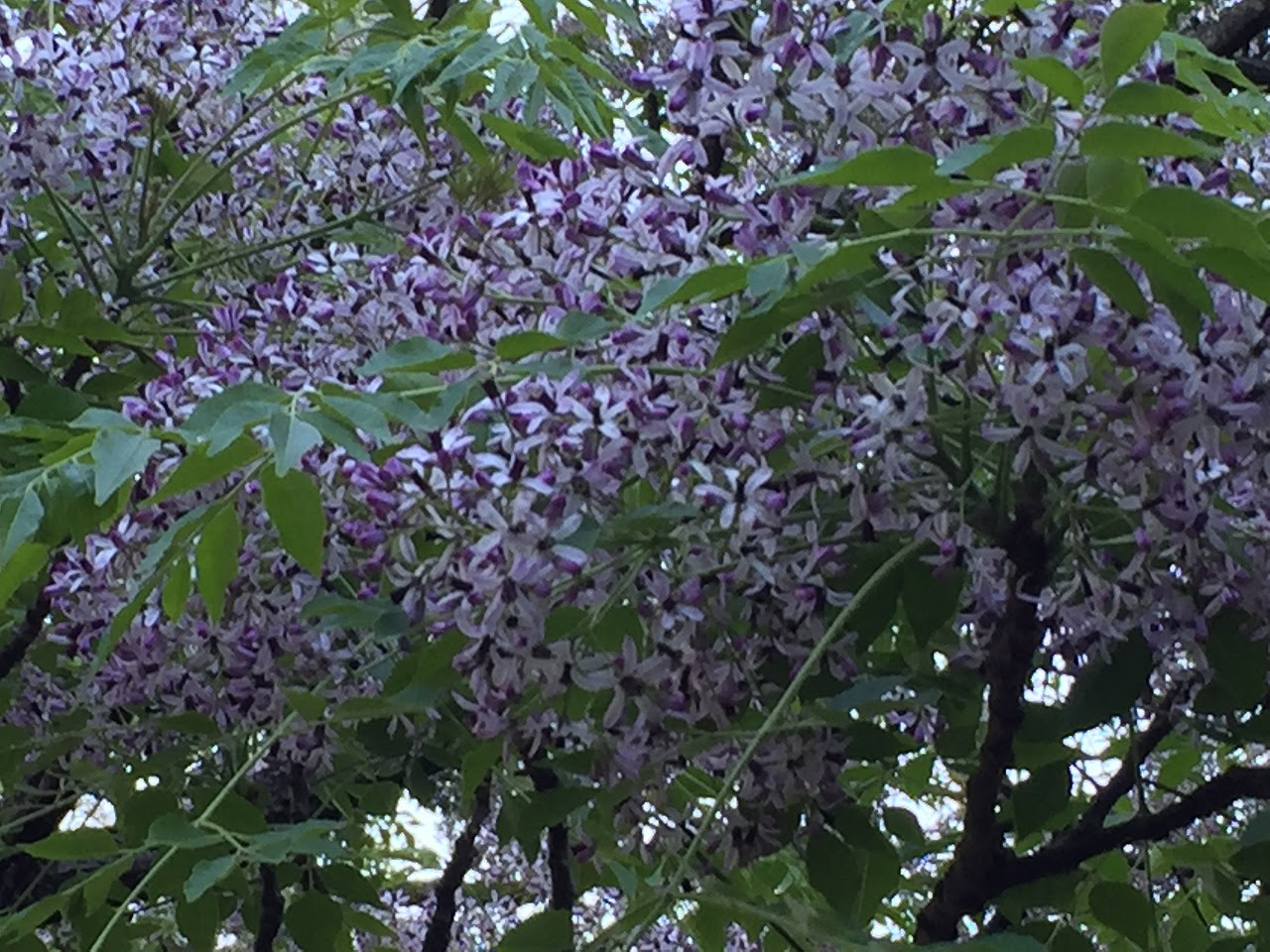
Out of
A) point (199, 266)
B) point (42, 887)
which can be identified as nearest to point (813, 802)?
point (199, 266)

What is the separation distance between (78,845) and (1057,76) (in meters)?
0.91

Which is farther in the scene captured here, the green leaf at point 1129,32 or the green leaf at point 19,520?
the green leaf at point 19,520

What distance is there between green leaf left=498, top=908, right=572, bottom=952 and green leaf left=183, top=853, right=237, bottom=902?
200 millimetres

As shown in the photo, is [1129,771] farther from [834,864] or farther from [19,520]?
[19,520]

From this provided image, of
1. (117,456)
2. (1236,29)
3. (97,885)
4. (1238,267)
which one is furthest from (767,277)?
(1236,29)

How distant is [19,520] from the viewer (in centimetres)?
103

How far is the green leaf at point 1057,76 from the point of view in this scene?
806mm

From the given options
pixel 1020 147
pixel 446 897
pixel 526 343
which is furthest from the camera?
pixel 446 897

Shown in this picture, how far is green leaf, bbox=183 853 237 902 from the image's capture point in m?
1.07

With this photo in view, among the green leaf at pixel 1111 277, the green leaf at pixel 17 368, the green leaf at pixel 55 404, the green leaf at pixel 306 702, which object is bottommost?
the green leaf at pixel 306 702

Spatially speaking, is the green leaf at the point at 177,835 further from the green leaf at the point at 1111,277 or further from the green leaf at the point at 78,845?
the green leaf at the point at 1111,277

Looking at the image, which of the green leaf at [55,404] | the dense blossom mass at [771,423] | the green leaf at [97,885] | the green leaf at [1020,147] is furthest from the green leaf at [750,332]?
the green leaf at [55,404]

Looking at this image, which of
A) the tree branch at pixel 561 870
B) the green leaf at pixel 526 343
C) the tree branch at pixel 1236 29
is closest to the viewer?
the green leaf at pixel 526 343

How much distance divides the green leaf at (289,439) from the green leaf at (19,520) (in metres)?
0.19
